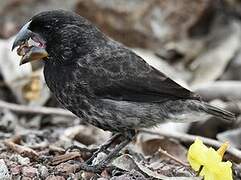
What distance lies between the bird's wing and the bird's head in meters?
0.22

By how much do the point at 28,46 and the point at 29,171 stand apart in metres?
0.90

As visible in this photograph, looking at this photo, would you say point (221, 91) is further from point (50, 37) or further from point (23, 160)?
point (23, 160)

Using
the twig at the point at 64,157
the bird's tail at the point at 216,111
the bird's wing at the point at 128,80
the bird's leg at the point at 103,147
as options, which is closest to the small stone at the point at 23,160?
the twig at the point at 64,157

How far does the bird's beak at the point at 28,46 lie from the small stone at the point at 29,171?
0.78 metres

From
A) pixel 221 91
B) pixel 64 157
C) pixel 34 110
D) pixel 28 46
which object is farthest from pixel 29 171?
pixel 221 91

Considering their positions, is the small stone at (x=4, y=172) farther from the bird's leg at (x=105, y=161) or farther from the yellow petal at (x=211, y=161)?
the yellow petal at (x=211, y=161)

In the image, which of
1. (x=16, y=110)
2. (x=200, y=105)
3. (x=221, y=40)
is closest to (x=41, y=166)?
(x=200, y=105)

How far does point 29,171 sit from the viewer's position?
4.51 m

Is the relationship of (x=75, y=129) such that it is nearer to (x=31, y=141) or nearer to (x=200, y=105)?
(x=31, y=141)

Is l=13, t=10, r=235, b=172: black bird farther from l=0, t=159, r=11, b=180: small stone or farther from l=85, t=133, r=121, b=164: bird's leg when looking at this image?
l=0, t=159, r=11, b=180: small stone

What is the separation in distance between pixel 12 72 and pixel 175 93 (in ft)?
7.81

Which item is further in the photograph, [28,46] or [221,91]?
[221,91]

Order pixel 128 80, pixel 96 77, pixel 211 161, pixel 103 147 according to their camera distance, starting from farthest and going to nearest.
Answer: pixel 103 147, pixel 128 80, pixel 96 77, pixel 211 161

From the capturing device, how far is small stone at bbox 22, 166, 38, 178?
14.7 feet
